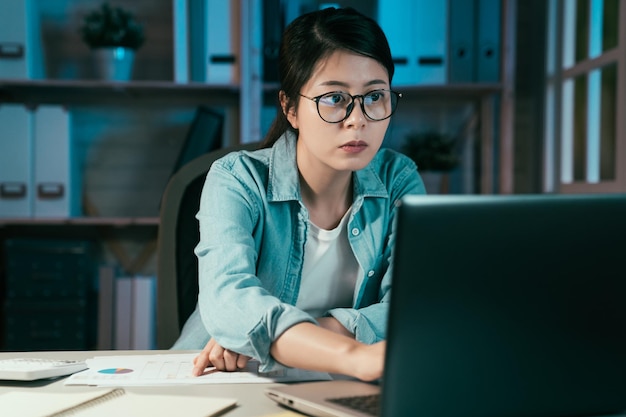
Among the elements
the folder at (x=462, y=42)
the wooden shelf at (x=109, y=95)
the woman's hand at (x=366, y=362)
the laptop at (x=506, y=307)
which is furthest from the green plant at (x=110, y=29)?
the laptop at (x=506, y=307)

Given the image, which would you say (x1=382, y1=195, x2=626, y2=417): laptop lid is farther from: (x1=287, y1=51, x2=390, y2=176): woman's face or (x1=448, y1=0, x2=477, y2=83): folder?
(x1=448, y1=0, x2=477, y2=83): folder

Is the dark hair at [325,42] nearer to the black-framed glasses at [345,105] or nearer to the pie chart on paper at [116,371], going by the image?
the black-framed glasses at [345,105]

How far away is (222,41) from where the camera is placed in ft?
8.25

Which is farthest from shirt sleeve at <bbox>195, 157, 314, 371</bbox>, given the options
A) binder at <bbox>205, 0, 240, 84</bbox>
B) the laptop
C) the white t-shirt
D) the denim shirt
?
binder at <bbox>205, 0, 240, 84</bbox>

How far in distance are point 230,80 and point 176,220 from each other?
4.39ft

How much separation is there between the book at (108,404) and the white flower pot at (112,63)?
1.97 metres

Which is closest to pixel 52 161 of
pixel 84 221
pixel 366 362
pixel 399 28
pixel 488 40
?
pixel 84 221

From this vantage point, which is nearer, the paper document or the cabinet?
the paper document

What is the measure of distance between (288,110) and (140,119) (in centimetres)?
175

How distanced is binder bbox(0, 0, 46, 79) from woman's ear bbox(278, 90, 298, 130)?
5.21 feet

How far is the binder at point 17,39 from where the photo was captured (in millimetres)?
2490

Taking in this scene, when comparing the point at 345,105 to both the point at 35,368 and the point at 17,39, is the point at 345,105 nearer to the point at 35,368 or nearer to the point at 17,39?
the point at 35,368

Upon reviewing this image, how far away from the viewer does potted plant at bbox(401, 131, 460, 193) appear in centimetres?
261

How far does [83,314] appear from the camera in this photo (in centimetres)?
256
